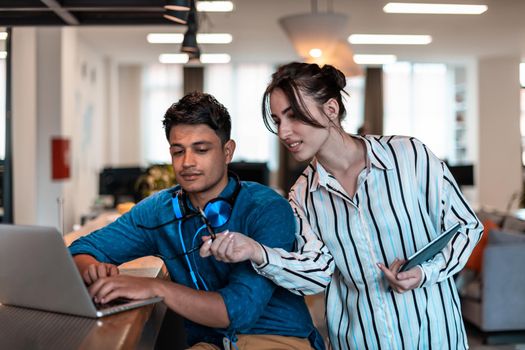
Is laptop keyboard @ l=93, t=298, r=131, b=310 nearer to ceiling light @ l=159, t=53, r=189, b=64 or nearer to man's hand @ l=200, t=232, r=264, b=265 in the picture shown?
man's hand @ l=200, t=232, r=264, b=265

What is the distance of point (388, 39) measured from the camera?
11.1 m

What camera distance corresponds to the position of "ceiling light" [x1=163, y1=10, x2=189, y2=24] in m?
3.68

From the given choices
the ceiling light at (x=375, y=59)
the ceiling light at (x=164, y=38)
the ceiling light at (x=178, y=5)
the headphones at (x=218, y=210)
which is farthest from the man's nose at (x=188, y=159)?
the ceiling light at (x=375, y=59)

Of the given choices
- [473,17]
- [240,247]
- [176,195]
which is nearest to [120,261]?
[176,195]

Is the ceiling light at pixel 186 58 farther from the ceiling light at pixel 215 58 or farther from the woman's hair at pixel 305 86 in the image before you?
the woman's hair at pixel 305 86

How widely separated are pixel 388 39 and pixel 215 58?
3820 millimetres

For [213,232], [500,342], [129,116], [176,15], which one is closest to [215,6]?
[176,15]

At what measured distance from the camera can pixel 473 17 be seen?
943cm

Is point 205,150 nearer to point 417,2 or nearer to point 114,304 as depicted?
point 114,304

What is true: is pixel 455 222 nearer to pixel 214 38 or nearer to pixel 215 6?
pixel 215 6

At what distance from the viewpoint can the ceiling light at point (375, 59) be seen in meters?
13.2

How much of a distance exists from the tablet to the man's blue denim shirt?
1.09ft

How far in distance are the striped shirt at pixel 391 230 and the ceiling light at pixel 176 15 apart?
1.90 meters

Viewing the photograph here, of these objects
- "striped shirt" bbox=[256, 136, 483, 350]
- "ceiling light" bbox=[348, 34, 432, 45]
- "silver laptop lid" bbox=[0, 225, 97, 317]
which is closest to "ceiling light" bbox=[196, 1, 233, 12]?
"ceiling light" bbox=[348, 34, 432, 45]
